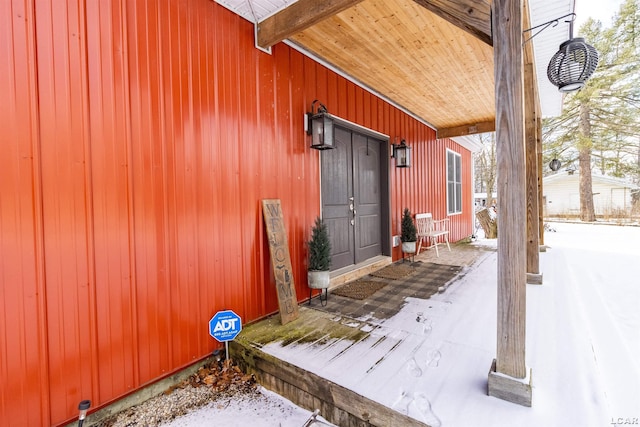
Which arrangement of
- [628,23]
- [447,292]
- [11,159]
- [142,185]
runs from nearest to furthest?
[11,159] → [142,185] → [447,292] → [628,23]

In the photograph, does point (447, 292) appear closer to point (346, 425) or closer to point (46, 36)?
point (346, 425)

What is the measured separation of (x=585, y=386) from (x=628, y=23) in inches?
600

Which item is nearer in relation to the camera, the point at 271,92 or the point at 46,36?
the point at 46,36

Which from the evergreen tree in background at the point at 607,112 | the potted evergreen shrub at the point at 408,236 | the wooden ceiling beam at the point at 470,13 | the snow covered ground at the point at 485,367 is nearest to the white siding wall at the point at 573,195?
the evergreen tree in background at the point at 607,112

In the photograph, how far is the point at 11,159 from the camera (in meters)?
1.39

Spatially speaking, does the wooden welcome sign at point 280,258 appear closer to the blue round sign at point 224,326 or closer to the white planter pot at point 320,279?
the white planter pot at point 320,279

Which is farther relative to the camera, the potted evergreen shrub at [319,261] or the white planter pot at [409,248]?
the white planter pot at [409,248]

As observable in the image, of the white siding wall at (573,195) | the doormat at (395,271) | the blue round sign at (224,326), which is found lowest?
the doormat at (395,271)

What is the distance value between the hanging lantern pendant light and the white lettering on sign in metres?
3.23

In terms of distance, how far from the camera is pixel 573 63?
220cm

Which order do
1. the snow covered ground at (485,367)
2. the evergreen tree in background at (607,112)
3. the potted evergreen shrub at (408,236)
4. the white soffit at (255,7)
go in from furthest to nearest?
the evergreen tree in background at (607,112) < the potted evergreen shrub at (408,236) < the white soffit at (255,7) < the snow covered ground at (485,367)

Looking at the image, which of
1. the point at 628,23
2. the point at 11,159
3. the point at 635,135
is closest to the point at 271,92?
the point at 11,159

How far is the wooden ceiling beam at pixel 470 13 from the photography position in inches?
62.5

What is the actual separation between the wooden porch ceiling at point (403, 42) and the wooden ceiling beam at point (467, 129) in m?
1.32
